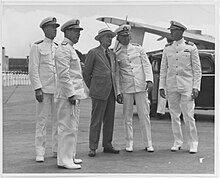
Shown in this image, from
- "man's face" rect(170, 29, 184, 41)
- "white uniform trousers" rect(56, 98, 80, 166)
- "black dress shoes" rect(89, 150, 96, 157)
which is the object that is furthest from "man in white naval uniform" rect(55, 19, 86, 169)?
"man's face" rect(170, 29, 184, 41)

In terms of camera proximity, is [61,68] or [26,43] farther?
[26,43]

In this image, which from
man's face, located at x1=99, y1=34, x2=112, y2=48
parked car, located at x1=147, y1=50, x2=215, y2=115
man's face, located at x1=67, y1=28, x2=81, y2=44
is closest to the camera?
man's face, located at x1=67, y1=28, x2=81, y2=44

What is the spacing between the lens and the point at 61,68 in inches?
204

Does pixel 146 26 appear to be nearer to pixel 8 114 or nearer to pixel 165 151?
pixel 165 151

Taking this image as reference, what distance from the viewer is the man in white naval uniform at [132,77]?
6008 millimetres

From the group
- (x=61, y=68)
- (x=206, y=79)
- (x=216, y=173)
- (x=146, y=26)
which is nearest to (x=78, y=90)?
(x=61, y=68)

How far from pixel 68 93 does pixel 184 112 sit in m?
1.46

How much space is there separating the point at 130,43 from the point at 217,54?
1.44 m

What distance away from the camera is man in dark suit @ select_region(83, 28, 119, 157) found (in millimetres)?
5797

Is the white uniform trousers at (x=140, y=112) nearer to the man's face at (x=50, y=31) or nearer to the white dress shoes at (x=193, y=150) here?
A: the white dress shoes at (x=193, y=150)

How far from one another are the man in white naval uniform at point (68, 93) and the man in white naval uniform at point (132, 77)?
2.63ft

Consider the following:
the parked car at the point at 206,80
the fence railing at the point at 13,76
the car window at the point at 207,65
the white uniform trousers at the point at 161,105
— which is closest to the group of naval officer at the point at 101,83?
the fence railing at the point at 13,76

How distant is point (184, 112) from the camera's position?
5.99 meters

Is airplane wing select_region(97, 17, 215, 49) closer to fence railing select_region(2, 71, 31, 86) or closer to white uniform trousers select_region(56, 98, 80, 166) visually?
white uniform trousers select_region(56, 98, 80, 166)
